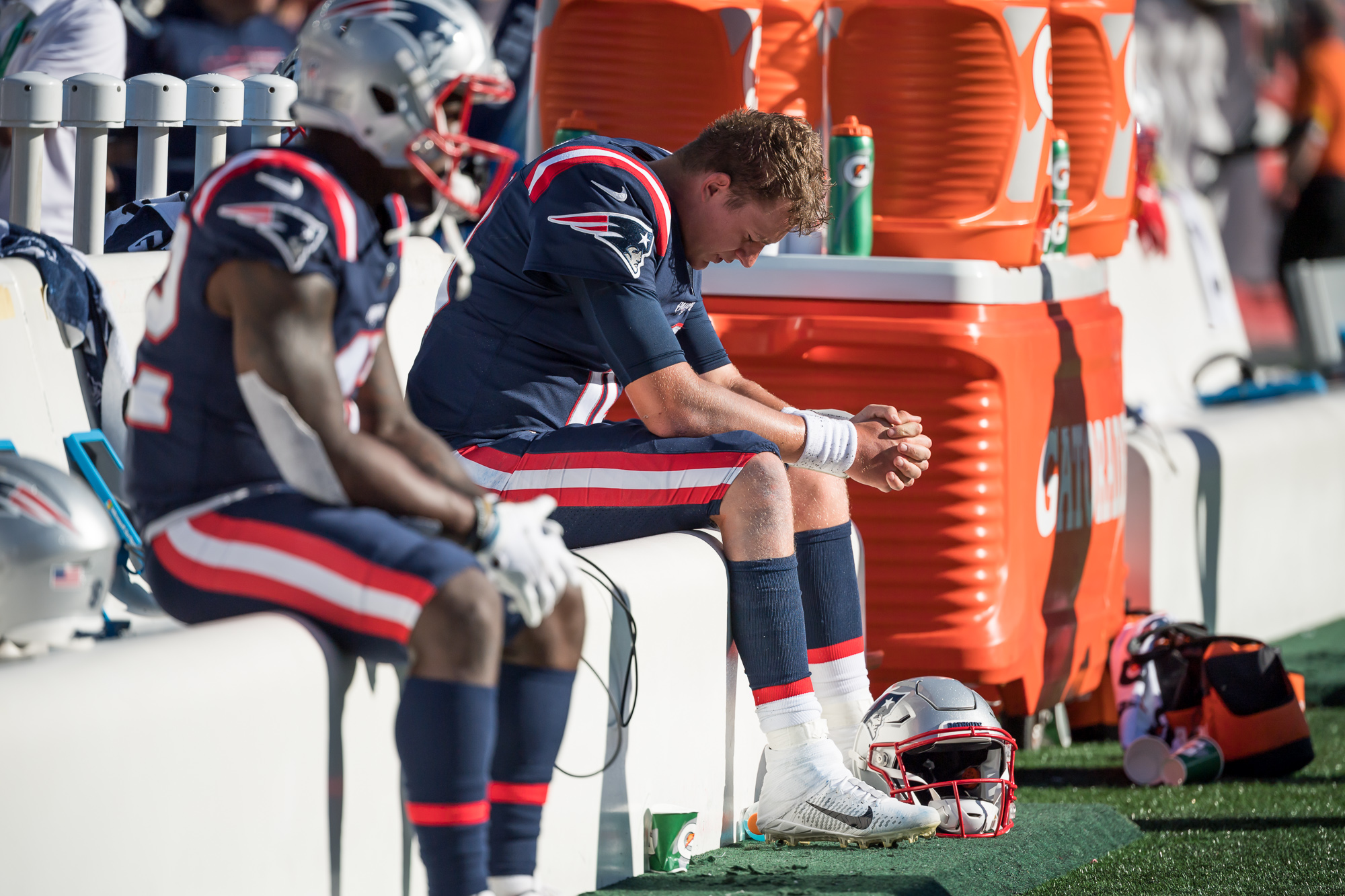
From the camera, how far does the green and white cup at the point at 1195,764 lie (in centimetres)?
412

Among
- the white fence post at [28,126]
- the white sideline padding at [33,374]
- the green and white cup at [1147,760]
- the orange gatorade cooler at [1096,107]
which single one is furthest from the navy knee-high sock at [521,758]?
the orange gatorade cooler at [1096,107]

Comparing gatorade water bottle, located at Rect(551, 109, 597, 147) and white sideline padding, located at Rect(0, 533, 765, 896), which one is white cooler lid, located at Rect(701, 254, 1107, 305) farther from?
white sideline padding, located at Rect(0, 533, 765, 896)

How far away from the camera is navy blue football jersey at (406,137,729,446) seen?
306cm

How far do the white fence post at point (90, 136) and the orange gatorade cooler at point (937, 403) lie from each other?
1328mm

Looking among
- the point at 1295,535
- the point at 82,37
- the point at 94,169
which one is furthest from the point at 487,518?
the point at 1295,535

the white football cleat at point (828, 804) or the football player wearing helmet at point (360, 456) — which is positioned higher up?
the football player wearing helmet at point (360, 456)

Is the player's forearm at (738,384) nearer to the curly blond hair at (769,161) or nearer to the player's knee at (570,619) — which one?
the curly blond hair at (769,161)

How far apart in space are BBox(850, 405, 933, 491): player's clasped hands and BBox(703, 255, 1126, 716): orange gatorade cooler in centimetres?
71

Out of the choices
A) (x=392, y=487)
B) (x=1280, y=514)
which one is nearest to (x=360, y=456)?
(x=392, y=487)

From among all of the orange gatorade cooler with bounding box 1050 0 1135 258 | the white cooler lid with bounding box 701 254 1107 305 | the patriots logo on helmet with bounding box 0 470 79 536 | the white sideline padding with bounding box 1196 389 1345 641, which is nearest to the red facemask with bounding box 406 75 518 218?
the patriots logo on helmet with bounding box 0 470 79 536

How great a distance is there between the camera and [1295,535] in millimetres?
6383

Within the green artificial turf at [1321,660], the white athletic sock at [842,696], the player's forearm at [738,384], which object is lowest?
the green artificial turf at [1321,660]

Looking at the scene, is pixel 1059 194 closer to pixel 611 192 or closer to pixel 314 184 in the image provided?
pixel 611 192

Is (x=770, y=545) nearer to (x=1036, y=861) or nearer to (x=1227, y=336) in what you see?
(x=1036, y=861)
